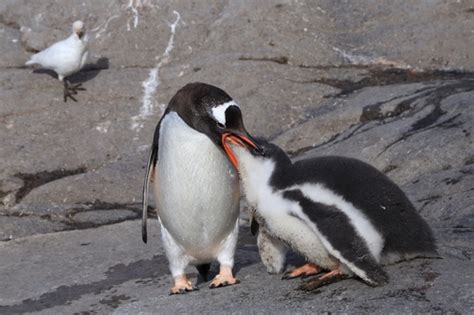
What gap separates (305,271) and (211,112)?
0.87 m

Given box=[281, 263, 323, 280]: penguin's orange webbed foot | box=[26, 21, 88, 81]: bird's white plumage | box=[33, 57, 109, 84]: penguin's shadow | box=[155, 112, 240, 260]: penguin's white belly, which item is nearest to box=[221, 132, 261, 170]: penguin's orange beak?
box=[155, 112, 240, 260]: penguin's white belly

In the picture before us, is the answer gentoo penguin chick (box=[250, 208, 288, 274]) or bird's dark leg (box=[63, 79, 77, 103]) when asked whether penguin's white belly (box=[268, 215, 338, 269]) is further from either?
bird's dark leg (box=[63, 79, 77, 103])

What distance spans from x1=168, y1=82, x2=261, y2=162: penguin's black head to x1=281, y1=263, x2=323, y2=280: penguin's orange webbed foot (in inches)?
24.3

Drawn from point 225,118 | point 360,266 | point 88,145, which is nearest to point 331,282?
point 360,266

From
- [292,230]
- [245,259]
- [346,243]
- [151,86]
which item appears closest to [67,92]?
[151,86]

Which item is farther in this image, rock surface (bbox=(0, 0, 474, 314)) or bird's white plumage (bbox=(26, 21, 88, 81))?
bird's white plumage (bbox=(26, 21, 88, 81))

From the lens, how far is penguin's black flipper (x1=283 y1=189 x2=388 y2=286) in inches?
151

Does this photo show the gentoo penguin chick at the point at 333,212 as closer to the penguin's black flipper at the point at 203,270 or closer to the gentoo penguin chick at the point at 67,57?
the penguin's black flipper at the point at 203,270

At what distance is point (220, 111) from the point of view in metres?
4.19

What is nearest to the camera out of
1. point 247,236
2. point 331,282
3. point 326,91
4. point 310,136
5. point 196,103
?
point 331,282

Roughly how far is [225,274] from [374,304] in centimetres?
104

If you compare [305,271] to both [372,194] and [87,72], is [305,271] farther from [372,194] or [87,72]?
[87,72]

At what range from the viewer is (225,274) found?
454 cm

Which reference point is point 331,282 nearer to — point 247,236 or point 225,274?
point 225,274
